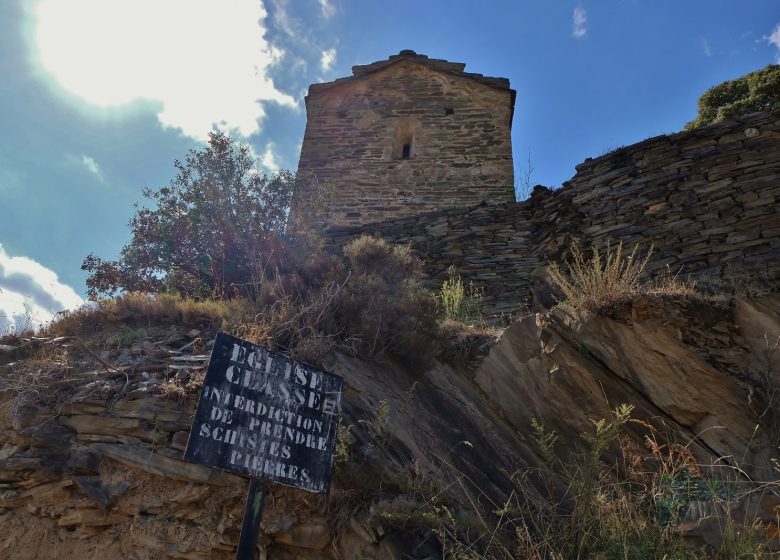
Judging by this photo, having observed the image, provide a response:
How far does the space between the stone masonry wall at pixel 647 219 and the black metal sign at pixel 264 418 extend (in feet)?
16.2

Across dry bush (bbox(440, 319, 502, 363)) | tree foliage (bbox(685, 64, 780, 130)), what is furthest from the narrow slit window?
dry bush (bbox(440, 319, 502, 363))

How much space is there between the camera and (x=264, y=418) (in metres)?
3.21

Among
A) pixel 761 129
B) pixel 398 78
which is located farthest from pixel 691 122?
pixel 761 129

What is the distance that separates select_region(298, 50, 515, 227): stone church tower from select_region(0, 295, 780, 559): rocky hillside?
6.46 m

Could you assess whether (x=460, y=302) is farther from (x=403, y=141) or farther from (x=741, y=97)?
(x=741, y=97)

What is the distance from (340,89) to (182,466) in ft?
39.7

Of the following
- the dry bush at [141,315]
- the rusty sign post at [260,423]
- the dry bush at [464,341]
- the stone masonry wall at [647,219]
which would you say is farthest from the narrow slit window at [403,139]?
the rusty sign post at [260,423]

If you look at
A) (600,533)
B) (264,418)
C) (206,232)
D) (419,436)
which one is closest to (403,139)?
(206,232)

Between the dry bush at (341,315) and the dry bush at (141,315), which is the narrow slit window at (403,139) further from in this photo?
the dry bush at (141,315)

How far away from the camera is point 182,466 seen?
3.52 metres

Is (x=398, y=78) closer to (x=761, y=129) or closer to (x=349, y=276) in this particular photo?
(x=761, y=129)

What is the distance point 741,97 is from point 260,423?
16.5 meters

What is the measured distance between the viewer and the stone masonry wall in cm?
719

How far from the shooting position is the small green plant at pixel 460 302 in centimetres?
709
